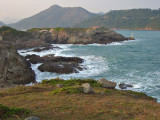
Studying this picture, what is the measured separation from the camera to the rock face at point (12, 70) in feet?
87.6

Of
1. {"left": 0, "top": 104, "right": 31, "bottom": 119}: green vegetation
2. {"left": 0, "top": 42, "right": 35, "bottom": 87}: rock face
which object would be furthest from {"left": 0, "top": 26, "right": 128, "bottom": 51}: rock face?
{"left": 0, "top": 104, "right": 31, "bottom": 119}: green vegetation

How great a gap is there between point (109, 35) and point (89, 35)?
35.0ft

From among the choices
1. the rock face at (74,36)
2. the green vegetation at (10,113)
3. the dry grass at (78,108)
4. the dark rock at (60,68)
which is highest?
the rock face at (74,36)

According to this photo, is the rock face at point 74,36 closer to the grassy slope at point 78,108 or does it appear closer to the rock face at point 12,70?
the rock face at point 12,70

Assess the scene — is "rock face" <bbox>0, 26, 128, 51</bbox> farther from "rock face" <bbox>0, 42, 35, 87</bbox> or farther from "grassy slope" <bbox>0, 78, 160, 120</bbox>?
"grassy slope" <bbox>0, 78, 160, 120</bbox>

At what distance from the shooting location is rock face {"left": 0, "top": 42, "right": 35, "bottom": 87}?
26.7m

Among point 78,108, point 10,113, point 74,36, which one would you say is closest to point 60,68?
point 78,108

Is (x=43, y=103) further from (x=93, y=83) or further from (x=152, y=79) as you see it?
(x=152, y=79)

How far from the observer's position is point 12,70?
27.6 m

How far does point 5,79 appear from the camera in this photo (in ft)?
87.1

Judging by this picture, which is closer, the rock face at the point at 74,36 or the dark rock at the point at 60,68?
the dark rock at the point at 60,68

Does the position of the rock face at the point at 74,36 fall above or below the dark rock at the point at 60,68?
above

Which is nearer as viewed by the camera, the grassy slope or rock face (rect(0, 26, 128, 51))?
the grassy slope

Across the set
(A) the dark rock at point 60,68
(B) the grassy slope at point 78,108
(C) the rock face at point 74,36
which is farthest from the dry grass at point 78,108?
(C) the rock face at point 74,36
